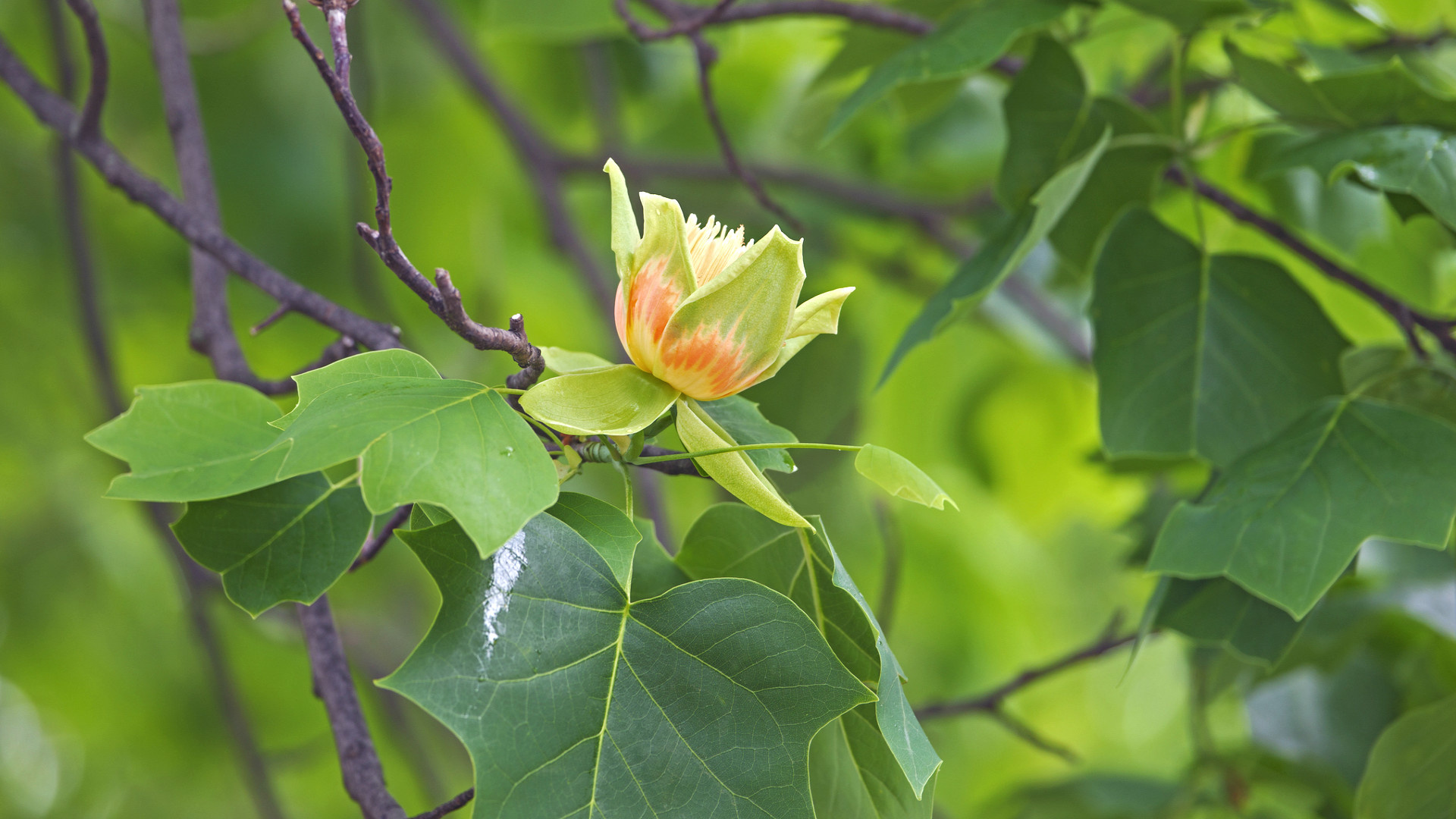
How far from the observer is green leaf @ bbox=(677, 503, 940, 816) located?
20.5 inches

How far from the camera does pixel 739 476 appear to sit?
0.46 m

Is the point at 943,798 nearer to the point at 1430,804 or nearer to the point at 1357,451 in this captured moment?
the point at 1430,804

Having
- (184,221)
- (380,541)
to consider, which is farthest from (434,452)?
(184,221)

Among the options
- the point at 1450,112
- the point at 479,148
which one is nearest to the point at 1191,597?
the point at 1450,112

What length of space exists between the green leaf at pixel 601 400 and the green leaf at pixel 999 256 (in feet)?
0.99

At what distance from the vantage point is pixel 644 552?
22.0 inches

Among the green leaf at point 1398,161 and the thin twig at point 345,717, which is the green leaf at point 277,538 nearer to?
the thin twig at point 345,717

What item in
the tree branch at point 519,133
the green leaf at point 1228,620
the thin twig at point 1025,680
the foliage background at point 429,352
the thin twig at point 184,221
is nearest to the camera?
the thin twig at point 184,221

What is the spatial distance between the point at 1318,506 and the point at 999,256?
0.94 ft

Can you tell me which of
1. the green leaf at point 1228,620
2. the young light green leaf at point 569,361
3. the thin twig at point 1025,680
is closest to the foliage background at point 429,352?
the thin twig at point 1025,680

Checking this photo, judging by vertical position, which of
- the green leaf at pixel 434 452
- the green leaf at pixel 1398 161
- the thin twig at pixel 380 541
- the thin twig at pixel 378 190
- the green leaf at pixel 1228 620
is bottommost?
the green leaf at pixel 1228 620

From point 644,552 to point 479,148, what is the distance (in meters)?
1.52

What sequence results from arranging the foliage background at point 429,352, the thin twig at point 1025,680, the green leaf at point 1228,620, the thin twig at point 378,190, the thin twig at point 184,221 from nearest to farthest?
the thin twig at point 378,190, the thin twig at point 184,221, the green leaf at point 1228,620, the thin twig at point 1025,680, the foliage background at point 429,352

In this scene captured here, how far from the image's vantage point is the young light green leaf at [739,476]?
455 mm
